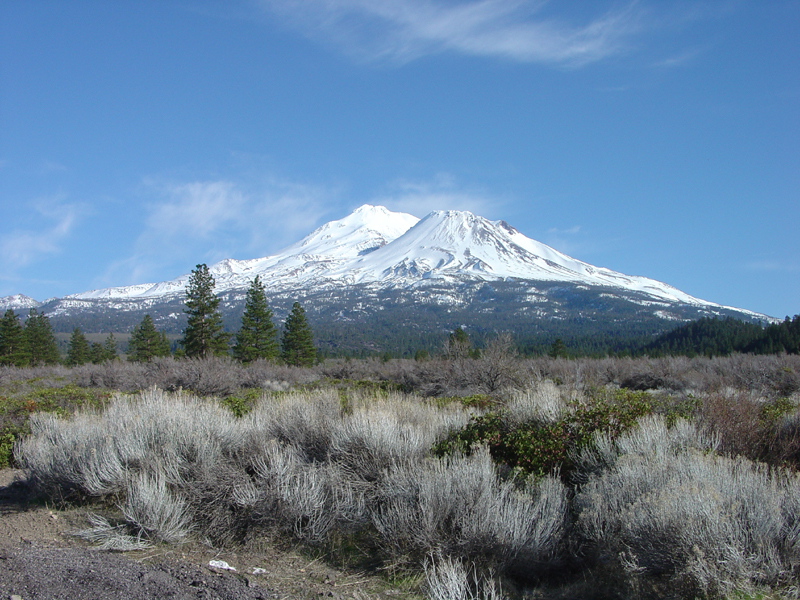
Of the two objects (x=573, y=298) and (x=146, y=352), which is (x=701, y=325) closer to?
(x=146, y=352)

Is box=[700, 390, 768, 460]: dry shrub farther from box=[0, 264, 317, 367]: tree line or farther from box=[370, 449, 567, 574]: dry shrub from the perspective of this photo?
box=[0, 264, 317, 367]: tree line

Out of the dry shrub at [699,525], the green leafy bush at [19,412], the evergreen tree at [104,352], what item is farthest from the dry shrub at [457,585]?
the evergreen tree at [104,352]

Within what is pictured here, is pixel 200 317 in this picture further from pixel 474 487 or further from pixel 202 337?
pixel 474 487

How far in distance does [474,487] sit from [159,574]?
284 cm

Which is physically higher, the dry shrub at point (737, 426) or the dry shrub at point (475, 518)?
the dry shrub at point (737, 426)

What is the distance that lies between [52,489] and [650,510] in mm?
6863

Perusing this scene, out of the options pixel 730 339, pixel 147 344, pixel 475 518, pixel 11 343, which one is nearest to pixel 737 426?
pixel 475 518

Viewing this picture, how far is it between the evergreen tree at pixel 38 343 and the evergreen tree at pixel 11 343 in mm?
877

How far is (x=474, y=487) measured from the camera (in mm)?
4914

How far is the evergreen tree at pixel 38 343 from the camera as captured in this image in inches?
1871

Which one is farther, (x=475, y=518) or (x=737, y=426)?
(x=737, y=426)

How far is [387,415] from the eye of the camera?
6680 millimetres

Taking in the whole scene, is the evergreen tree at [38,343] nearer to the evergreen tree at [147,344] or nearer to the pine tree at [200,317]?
the evergreen tree at [147,344]

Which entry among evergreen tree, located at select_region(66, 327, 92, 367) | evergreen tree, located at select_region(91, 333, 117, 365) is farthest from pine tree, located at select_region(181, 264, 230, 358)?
evergreen tree, located at select_region(66, 327, 92, 367)
